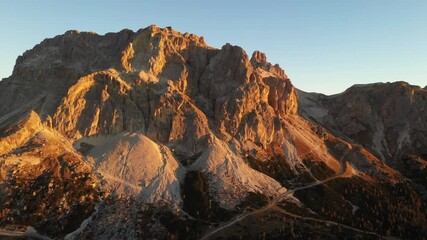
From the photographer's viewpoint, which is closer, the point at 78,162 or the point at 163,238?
the point at 163,238

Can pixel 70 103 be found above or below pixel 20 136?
above

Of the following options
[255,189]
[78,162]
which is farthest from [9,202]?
[255,189]

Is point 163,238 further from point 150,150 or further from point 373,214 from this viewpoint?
point 373,214

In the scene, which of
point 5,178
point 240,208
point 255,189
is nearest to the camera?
point 5,178

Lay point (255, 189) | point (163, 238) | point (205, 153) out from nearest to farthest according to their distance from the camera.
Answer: point (163, 238) → point (255, 189) → point (205, 153)

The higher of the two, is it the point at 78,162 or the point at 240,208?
the point at 78,162


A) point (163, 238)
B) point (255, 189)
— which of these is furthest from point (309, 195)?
point (163, 238)

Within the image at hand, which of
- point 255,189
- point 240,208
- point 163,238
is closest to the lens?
point 163,238

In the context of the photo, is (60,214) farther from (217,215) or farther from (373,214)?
(373,214)

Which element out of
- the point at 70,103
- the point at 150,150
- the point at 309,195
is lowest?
the point at 309,195
